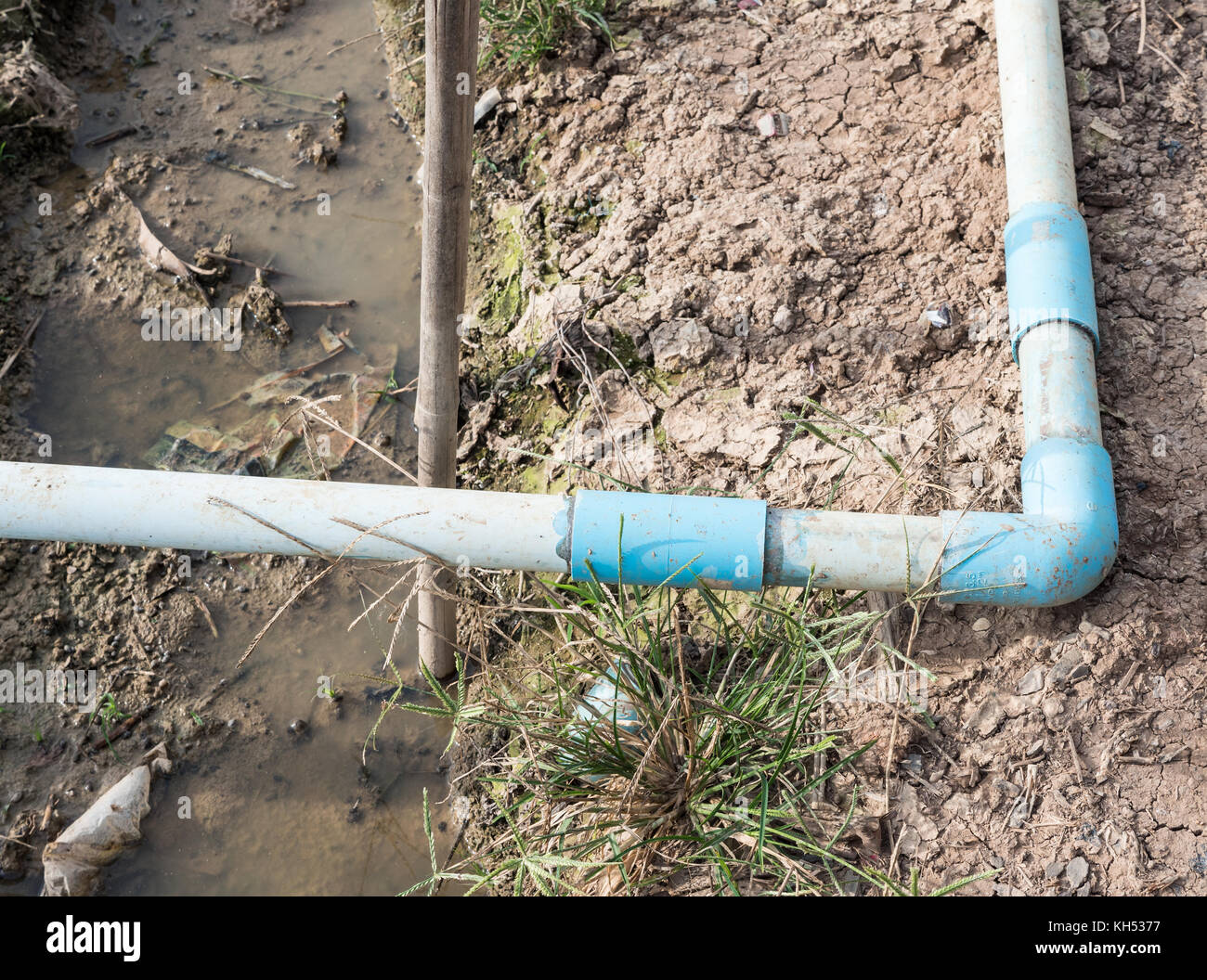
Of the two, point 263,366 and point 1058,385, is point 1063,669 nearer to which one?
point 1058,385

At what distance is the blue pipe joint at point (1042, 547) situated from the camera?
85.4 inches

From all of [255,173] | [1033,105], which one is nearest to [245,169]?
[255,173]

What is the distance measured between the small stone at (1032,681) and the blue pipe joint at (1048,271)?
0.85 metres

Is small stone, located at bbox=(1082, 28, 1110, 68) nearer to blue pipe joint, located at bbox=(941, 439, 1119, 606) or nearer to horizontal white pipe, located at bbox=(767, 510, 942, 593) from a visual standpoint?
blue pipe joint, located at bbox=(941, 439, 1119, 606)

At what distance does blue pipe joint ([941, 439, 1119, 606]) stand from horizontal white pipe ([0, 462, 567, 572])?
0.91 meters

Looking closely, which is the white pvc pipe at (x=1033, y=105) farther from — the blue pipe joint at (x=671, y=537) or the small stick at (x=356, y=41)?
the small stick at (x=356, y=41)

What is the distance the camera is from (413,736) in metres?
2.96

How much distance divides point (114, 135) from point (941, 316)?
3.35 metres

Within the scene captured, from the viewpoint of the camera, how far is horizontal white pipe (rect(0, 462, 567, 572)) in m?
2.10

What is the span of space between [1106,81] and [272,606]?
3.13 m

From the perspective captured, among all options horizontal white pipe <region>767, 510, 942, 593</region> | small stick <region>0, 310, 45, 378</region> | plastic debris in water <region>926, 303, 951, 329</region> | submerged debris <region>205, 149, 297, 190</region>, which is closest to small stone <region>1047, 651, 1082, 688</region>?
horizontal white pipe <region>767, 510, 942, 593</region>

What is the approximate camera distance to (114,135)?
13.1 feet

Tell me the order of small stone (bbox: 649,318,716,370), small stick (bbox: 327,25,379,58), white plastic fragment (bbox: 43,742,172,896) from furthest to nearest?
small stick (bbox: 327,25,379,58) < small stone (bbox: 649,318,716,370) < white plastic fragment (bbox: 43,742,172,896)

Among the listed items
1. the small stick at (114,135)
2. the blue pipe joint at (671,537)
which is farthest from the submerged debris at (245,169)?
the blue pipe joint at (671,537)
